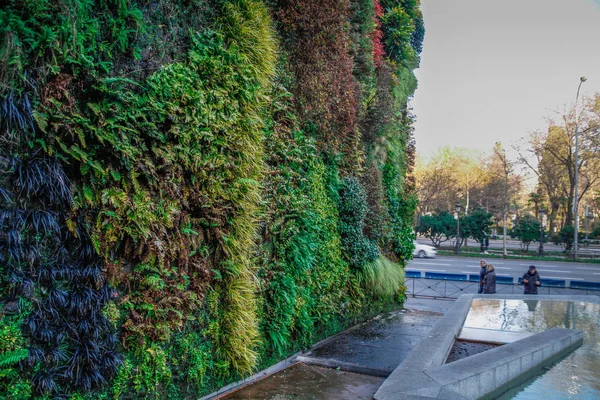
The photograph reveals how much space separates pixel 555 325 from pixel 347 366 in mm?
5155

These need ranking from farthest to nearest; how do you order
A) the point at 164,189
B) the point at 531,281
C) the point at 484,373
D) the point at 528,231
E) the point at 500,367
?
the point at 528,231 < the point at 531,281 < the point at 500,367 < the point at 484,373 < the point at 164,189

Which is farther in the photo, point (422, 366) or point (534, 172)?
point (534, 172)

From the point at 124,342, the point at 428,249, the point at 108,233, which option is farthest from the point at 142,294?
the point at 428,249

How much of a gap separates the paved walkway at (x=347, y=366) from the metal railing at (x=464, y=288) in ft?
23.7

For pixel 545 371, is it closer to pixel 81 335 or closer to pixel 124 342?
pixel 124 342

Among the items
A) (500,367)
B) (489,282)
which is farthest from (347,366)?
(489,282)

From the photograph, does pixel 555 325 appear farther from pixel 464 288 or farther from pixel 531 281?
pixel 464 288

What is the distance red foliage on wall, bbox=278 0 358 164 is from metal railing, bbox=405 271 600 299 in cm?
990

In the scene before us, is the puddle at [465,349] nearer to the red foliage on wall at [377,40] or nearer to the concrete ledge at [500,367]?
the concrete ledge at [500,367]

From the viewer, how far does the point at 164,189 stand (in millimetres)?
5086

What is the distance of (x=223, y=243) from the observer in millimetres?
5848

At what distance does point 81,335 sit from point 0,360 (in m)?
0.76

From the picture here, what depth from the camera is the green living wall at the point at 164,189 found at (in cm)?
381

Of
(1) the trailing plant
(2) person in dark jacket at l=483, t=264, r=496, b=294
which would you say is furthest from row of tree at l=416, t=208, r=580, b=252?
(1) the trailing plant
